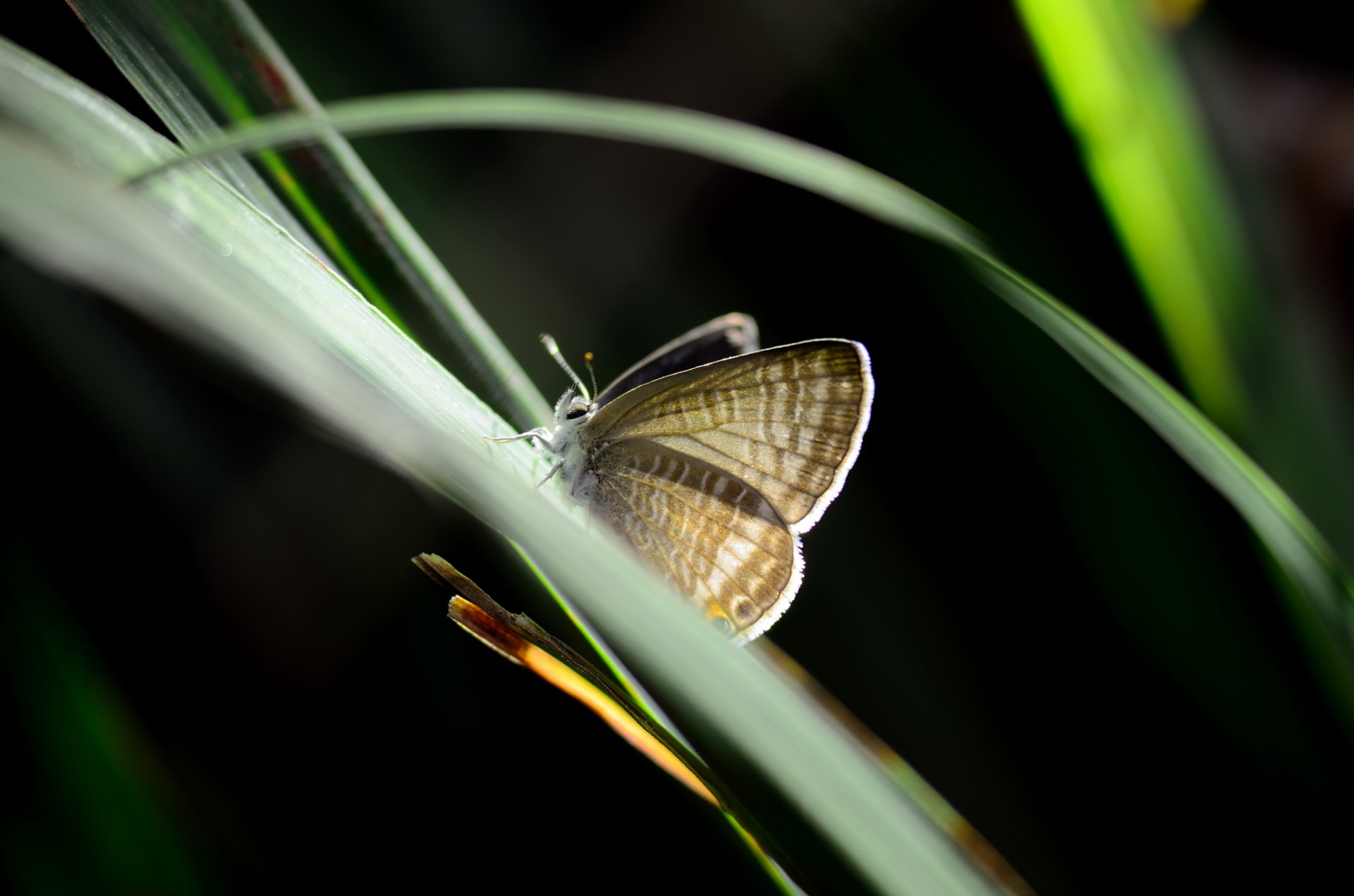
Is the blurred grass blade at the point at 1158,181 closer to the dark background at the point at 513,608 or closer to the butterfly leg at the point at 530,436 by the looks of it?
the dark background at the point at 513,608

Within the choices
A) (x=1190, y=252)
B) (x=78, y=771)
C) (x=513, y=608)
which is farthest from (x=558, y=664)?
(x=1190, y=252)

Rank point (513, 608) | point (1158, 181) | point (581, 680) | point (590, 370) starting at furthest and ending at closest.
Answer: point (590, 370)
point (1158, 181)
point (513, 608)
point (581, 680)

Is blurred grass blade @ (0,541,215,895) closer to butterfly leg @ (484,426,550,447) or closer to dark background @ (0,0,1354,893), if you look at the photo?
dark background @ (0,0,1354,893)

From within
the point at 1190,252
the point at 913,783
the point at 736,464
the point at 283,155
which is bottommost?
the point at 913,783

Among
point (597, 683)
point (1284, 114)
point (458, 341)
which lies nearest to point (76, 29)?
point (458, 341)

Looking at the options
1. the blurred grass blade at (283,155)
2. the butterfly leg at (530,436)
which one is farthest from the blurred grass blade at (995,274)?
the butterfly leg at (530,436)

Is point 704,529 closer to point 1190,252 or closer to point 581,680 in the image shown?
point 581,680
